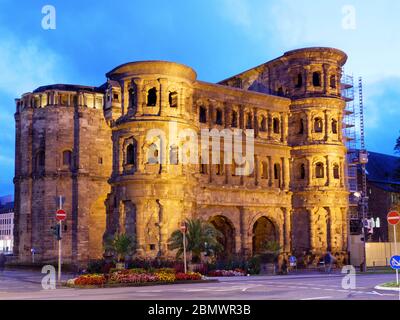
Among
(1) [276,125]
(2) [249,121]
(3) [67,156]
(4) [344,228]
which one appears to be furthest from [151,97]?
(4) [344,228]

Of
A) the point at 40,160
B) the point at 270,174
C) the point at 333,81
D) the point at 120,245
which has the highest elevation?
the point at 333,81

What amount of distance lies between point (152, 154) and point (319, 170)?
1838 cm

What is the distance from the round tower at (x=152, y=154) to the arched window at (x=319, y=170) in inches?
555

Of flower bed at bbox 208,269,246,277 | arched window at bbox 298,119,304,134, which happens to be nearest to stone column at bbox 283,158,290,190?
arched window at bbox 298,119,304,134

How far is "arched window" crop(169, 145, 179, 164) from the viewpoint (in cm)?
4584

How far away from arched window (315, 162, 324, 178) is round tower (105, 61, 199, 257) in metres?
14.1

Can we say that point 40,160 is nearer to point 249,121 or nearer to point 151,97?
point 151,97

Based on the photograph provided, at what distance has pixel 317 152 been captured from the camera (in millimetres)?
Result: 55500

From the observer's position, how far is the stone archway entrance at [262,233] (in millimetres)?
55531

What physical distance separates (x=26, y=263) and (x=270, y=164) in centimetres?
2315

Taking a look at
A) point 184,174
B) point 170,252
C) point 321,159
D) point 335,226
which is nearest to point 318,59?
point 321,159

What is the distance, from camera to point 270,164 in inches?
2159

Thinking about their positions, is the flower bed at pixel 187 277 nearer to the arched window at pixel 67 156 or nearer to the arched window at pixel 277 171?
the arched window at pixel 67 156

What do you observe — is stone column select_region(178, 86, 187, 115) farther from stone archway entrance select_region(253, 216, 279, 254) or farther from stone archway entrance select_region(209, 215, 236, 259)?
stone archway entrance select_region(253, 216, 279, 254)
